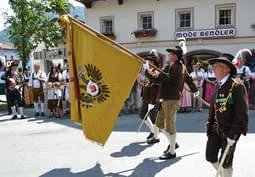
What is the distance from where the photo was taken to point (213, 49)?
16141mm

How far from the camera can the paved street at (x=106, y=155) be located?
4879 mm

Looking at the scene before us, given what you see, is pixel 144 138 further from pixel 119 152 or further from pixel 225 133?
pixel 225 133

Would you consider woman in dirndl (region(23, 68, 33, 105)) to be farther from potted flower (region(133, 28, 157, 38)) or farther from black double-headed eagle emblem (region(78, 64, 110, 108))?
black double-headed eagle emblem (region(78, 64, 110, 108))

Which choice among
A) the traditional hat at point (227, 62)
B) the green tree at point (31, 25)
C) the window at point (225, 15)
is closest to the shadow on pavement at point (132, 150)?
the traditional hat at point (227, 62)

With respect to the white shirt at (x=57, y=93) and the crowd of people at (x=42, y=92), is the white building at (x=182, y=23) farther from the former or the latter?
the white shirt at (x=57, y=93)

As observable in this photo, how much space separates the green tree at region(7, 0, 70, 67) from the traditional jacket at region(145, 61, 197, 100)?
13430 millimetres

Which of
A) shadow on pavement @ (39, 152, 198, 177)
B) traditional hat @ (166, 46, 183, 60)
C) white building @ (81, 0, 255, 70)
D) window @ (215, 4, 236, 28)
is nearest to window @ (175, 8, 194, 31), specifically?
white building @ (81, 0, 255, 70)

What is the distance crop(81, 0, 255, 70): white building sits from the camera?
1547 cm

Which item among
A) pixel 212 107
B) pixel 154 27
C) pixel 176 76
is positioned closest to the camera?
pixel 212 107

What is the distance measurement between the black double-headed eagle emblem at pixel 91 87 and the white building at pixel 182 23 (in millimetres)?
11961

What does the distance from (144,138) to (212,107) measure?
11.4 feet

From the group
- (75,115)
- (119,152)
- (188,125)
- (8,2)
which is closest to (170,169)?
(119,152)

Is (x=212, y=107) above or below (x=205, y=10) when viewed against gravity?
below

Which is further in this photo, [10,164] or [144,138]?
[144,138]
